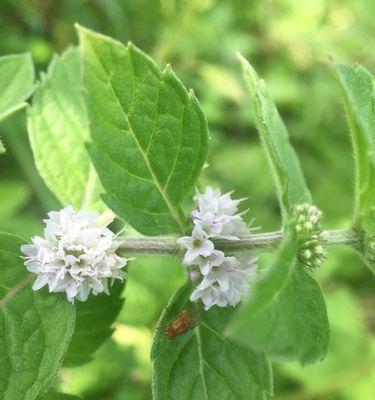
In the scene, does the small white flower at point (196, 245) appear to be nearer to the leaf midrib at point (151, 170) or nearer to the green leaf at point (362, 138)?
the leaf midrib at point (151, 170)

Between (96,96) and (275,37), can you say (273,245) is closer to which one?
(96,96)

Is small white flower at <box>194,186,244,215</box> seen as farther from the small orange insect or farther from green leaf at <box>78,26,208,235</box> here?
the small orange insect

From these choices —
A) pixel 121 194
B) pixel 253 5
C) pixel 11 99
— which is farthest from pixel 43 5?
pixel 121 194

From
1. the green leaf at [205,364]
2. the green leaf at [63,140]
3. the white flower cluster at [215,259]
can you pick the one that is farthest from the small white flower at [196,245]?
the green leaf at [63,140]

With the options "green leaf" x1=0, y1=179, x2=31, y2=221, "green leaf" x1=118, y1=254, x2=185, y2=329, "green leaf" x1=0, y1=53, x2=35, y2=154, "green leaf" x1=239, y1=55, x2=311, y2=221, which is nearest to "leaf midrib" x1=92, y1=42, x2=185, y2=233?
"green leaf" x1=239, y1=55, x2=311, y2=221

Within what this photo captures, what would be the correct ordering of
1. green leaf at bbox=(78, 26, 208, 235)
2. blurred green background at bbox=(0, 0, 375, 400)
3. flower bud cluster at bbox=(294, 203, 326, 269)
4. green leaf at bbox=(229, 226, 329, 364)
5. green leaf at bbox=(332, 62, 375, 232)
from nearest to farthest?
green leaf at bbox=(229, 226, 329, 364) < green leaf at bbox=(332, 62, 375, 232) < green leaf at bbox=(78, 26, 208, 235) < flower bud cluster at bbox=(294, 203, 326, 269) < blurred green background at bbox=(0, 0, 375, 400)

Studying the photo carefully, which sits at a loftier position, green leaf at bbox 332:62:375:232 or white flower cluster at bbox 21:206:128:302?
green leaf at bbox 332:62:375:232

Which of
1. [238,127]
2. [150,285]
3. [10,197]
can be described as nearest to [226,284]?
[150,285]

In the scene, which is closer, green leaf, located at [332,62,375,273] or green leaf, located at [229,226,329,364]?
green leaf, located at [229,226,329,364]
